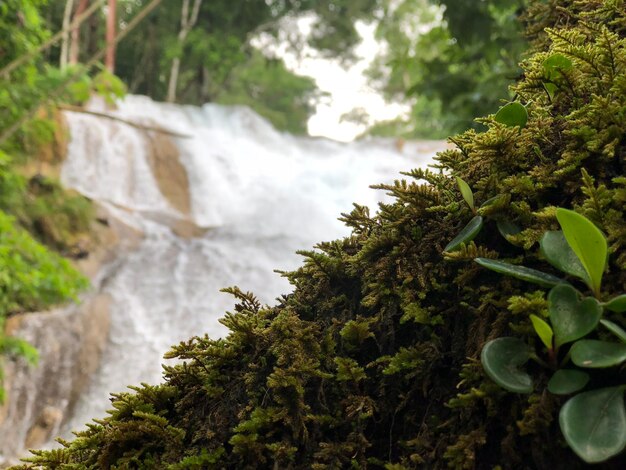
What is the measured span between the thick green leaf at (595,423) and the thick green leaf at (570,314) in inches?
3.2

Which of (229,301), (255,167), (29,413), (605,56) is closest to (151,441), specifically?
(605,56)

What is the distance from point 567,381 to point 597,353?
6 cm

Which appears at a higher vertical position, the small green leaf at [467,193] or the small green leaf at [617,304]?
the small green leaf at [467,193]

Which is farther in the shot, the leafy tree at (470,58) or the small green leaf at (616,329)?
the leafy tree at (470,58)

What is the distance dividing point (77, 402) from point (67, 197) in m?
4.07

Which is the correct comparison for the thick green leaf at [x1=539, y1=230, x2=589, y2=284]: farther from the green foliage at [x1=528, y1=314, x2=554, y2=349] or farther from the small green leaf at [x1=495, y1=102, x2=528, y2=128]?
the small green leaf at [x1=495, y1=102, x2=528, y2=128]

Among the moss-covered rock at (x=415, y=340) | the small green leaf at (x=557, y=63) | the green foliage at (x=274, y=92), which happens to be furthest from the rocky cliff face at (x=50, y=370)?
the green foliage at (x=274, y=92)

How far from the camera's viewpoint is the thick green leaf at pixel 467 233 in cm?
85

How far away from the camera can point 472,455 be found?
0.68 m

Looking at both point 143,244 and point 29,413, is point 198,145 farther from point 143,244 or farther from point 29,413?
point 29,413

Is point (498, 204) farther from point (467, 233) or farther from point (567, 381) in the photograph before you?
point (567, 381)

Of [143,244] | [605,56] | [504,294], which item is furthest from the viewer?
[143,244]

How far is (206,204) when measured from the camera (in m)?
11.5

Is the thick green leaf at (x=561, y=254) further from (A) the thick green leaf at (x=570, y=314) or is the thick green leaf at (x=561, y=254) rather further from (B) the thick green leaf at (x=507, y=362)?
(B) the thick green leaf at (x=507, y=362)
